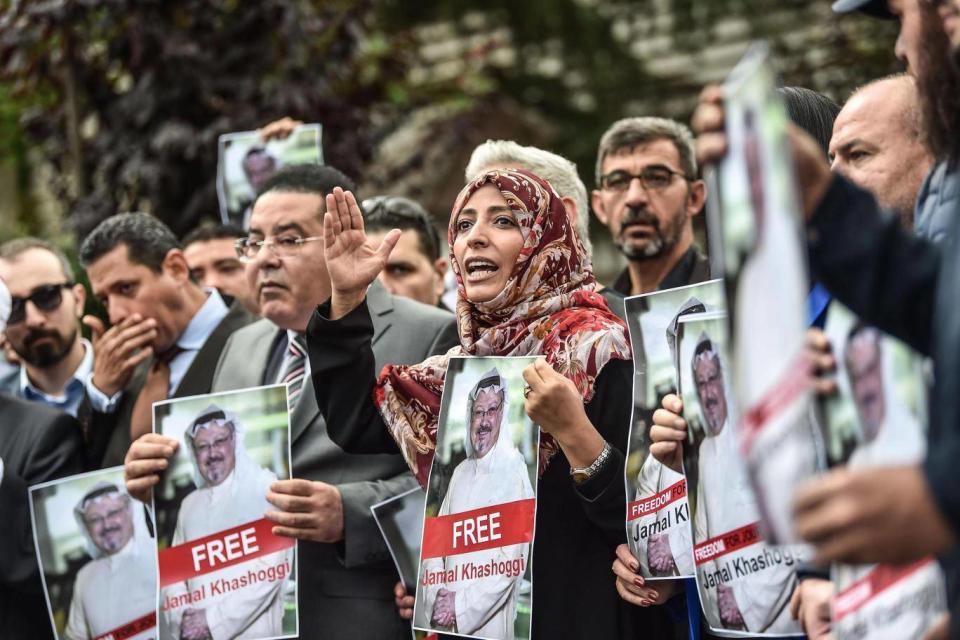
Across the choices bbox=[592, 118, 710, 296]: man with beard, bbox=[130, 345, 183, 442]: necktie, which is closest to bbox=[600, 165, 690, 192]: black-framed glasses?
bbox=[592, 118, 710, 296]: man with beard

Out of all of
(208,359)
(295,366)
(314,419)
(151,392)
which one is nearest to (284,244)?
(295,366)

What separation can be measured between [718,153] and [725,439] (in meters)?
1.12

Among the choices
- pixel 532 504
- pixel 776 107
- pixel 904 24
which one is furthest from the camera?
pixel 532 504

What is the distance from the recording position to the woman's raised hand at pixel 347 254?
3564 millimetres

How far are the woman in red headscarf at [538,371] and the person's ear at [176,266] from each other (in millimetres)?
1749

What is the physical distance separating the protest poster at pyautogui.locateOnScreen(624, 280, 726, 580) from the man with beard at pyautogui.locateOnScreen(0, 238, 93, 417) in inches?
109

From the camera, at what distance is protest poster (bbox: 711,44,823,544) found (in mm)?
1685

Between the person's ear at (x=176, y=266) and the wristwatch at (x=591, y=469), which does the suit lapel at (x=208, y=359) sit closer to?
the person's ear at (x=176, y=266)

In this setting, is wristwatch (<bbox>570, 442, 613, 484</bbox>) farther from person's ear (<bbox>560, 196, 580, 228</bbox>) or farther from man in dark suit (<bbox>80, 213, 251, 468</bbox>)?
man in dark suit (<bbox>80, 213, 251, 468</bbox>)

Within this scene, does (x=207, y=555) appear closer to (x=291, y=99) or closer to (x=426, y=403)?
(x=426, y=403)

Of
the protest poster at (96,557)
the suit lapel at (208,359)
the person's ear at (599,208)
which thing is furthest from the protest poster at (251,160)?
the protest poster at (96,557)

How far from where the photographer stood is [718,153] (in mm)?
1925

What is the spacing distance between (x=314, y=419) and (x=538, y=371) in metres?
1.08

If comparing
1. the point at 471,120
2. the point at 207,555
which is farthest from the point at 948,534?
the point at 471,120
